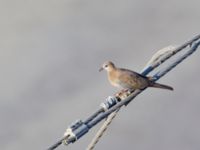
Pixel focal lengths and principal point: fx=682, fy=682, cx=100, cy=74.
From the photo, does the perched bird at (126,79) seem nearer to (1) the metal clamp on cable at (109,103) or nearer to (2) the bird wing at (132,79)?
(2) the bird wing at (132,79)

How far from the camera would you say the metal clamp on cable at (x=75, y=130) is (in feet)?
50.8

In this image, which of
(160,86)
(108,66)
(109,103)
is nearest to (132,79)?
(160,86)

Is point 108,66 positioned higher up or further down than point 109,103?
higher up

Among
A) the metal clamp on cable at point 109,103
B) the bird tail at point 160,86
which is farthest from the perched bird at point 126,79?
the metal clamp on cable at point 109,103

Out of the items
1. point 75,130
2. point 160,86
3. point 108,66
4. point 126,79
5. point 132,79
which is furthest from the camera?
point 108,66

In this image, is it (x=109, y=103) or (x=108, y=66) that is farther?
(x=108, y=66)

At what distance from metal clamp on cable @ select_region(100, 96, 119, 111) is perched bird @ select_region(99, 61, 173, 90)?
11.4ft

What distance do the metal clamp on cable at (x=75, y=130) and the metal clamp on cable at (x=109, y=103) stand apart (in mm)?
826

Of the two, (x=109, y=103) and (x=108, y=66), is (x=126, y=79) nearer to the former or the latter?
(x=108, y=66)

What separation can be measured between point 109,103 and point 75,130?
1.33m

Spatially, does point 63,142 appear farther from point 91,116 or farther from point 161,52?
point 161,52

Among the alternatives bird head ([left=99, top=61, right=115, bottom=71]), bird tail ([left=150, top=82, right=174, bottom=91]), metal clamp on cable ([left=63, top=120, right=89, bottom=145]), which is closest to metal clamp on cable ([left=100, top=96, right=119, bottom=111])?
metal clamp on cable ([left=63, top=120, right=89, bottom=145])

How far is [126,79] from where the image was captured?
24.3 metres

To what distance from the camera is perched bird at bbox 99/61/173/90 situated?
21434 millimetres
